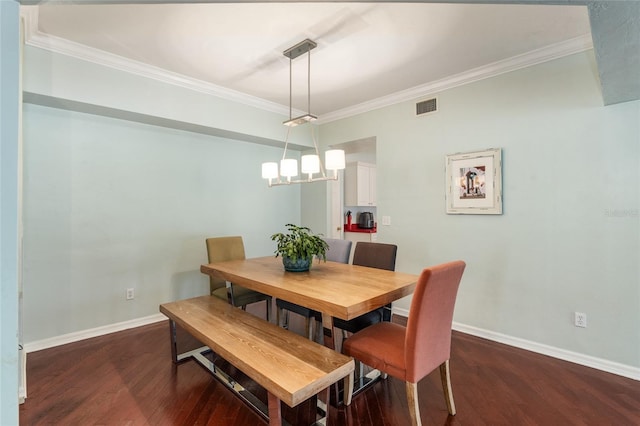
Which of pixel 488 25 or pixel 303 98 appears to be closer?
pixel 488 25

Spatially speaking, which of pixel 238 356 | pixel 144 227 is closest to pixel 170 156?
pixel 144 227

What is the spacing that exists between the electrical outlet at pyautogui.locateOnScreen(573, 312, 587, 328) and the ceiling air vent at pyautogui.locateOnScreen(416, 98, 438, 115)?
227 centimetres

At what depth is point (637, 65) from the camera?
1873mm

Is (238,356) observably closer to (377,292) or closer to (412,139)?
(377,292)

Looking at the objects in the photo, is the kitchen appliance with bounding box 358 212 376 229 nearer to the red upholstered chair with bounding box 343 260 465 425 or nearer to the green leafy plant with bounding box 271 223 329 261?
the green leafy plant with bounding box 271 223 329 261

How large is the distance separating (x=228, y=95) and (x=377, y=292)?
2.88 meters

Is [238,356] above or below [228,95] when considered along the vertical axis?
below

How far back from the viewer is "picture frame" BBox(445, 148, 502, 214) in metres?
2.88

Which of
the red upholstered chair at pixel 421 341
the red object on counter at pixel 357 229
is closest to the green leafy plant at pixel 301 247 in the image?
the red upholstered chair at pixel 421 341

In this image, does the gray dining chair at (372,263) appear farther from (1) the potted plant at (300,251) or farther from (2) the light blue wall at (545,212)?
(2) the light blue wall at (545,212)

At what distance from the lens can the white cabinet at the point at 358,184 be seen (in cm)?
568

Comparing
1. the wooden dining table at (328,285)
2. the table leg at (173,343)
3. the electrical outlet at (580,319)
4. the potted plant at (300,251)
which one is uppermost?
the potted plant at (300,251)

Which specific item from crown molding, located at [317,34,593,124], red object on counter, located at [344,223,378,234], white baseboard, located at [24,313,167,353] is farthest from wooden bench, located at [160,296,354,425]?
red object on counter, located at [344,223,378,234]

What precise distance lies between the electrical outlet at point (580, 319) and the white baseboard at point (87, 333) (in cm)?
397
